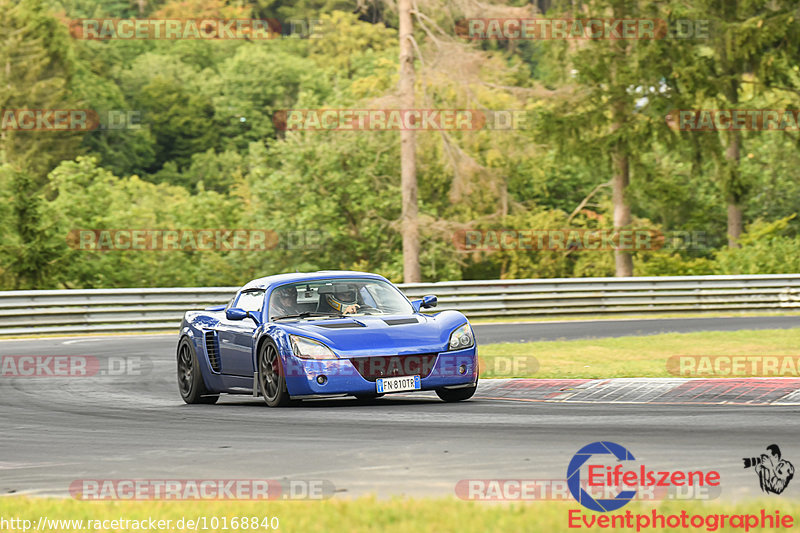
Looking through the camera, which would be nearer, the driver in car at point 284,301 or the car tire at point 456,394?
the car tire at point 456,394

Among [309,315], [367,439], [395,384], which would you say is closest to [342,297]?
[309,315]

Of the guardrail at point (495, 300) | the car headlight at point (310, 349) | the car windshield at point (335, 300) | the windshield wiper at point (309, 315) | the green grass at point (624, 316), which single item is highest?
the car windshield at point (335, 300)

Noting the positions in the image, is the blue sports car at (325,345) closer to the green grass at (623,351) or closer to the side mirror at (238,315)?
the side mirror at (238,315)

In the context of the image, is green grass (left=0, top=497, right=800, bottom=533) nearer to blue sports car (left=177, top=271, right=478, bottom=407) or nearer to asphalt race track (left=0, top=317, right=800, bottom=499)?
asphalt race track (left=0, top=317, right=800, bottom=499)

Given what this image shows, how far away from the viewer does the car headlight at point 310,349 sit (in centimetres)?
1188

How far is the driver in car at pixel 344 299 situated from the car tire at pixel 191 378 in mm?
1911

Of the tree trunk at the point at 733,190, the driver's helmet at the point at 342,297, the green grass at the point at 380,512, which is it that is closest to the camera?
the green grass at the point at 380,512

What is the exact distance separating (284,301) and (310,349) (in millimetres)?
1428

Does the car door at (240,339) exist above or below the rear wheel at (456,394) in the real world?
above

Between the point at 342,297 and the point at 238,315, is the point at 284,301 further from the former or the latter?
the point at 342,297

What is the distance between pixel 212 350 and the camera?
13953 mm

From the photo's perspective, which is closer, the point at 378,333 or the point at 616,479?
the point at 616,479

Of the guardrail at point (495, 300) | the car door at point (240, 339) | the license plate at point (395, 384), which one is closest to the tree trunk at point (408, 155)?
the guardrail at point (495, 300)

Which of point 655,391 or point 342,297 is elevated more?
point 342,297
